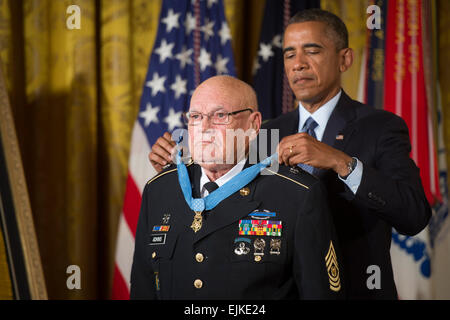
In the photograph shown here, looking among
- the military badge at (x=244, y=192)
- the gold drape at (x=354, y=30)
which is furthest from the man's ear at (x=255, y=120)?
the gold drape at (x=354, y=30)

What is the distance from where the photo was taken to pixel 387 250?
2.19 metres

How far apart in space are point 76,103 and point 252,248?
2.42 meters

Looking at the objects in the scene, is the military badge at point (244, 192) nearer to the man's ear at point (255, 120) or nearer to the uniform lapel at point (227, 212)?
the uniform lapel at point (227, 212)

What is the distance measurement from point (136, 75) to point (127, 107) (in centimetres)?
27

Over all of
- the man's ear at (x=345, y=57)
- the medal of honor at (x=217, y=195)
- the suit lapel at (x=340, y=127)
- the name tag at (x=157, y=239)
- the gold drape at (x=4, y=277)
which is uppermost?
the man's ear at (x=345, y=57)

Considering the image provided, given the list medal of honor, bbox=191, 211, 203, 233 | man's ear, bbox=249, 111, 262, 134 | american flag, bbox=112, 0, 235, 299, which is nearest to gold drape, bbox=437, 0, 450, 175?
american flag, bbox=112, 0, 235, 299

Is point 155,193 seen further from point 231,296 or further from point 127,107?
point 127,107

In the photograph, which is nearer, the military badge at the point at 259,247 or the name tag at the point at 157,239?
the military badge at the point at 259,247

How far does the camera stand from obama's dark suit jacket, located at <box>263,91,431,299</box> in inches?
79.4

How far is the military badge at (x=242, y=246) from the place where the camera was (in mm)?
1782

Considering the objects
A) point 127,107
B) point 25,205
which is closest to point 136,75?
point 127,107

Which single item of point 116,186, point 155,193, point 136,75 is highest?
point 136,75

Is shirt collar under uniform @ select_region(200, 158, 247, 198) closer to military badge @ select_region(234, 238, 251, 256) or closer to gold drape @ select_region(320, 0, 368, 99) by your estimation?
military badge @ select_region(234, 238, 251, 256)
